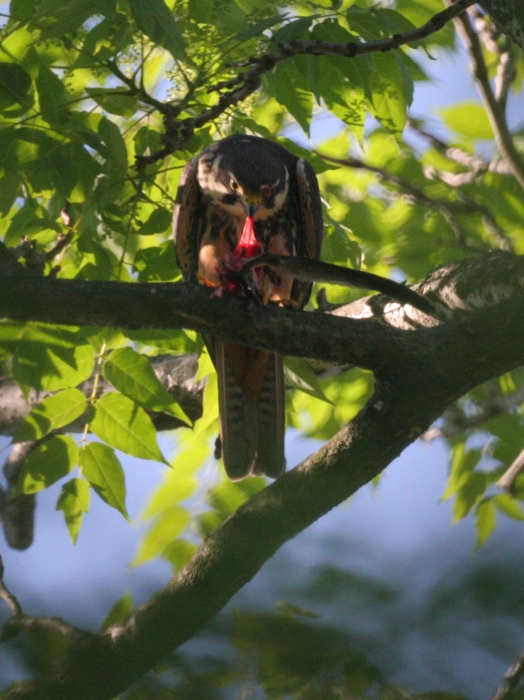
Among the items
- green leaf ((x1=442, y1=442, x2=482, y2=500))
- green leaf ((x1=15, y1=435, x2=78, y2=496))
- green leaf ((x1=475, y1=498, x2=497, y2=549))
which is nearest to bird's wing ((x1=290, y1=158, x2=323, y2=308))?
green leaf ((x1=442, y1=442, x2=482, y2=500))

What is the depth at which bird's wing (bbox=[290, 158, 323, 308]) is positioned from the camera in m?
3.75

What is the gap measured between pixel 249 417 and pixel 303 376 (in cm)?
59

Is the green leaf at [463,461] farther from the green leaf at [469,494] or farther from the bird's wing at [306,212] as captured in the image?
the bird's wing at [306,212]

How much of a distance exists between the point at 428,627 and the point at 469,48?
347cm

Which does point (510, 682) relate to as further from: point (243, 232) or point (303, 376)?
point (243, 232)

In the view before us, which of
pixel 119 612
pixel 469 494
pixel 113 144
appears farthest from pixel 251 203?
pixel 119 612

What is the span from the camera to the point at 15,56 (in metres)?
3.17

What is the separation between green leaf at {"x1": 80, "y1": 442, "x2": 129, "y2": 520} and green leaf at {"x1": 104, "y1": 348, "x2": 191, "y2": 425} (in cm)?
23

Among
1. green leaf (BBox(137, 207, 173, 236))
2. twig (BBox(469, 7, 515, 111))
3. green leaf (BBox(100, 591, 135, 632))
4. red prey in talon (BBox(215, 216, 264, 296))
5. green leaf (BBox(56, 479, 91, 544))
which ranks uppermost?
twig (BBox(469, 7, 515, 111))

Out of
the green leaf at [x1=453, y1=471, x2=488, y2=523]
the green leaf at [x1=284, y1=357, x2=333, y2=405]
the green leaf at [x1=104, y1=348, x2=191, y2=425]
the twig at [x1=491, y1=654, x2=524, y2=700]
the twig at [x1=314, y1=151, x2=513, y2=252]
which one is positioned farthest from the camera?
the twig at [x1=314, y1=151, x2=513, y2=252]

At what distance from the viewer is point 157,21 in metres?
2.52

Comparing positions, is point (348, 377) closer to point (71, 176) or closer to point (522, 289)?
point (522, 289)

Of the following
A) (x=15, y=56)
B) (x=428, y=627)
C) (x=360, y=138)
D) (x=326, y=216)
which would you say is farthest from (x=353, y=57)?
(x=428, y=627)

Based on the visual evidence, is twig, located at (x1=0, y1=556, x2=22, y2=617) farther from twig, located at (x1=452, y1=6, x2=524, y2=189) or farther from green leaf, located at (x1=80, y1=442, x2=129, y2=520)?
twig, located at (x1=452, y1=6, x2=524, y2=189)
